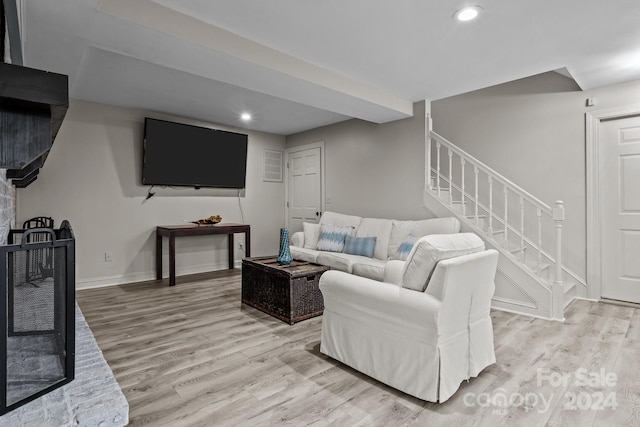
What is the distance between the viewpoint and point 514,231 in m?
3.98

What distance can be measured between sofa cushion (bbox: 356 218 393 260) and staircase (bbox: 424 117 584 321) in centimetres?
61

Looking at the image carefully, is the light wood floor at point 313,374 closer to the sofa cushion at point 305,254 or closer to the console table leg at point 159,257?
the sofa cushion at point 305,254

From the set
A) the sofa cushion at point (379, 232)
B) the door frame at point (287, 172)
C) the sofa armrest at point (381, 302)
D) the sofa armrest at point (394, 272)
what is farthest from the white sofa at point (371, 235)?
the sofa armrest at point (381, 302)

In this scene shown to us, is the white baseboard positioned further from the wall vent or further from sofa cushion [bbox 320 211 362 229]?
sofa cushion [bbox 320 211 362 229]

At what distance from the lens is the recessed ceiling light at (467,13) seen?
2266mm

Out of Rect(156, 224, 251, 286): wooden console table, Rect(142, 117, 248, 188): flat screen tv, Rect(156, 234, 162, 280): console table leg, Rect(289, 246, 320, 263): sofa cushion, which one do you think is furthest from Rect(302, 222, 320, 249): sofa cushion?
Rect(156, 234, 162, 280): console table leg

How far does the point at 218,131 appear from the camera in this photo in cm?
529

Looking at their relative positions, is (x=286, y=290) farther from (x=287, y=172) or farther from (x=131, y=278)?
(x=287, y=172)

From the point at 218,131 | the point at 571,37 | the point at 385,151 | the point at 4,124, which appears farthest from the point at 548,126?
the point at 4,124

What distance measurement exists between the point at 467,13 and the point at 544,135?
2.43 meters

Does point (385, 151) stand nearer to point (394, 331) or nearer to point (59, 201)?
point (394, 331)

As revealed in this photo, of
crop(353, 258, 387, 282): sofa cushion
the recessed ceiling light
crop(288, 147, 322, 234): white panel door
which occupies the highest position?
the recessed ceiling light

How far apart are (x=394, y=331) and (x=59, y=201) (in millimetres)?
4254

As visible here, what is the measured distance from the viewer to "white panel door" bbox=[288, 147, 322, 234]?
593cm
